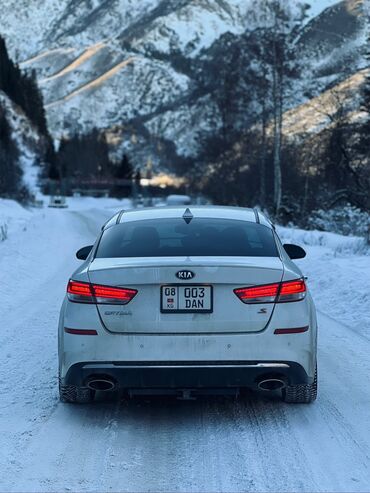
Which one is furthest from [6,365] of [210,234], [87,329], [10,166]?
[10,166]

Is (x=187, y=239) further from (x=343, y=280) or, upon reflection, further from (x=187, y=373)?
(x=343, y=280)

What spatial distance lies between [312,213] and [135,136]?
156718mm

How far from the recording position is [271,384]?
4.48 meters

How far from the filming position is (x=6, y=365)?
237 inches

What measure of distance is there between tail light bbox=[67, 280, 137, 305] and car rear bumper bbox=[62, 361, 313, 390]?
0.42 meters

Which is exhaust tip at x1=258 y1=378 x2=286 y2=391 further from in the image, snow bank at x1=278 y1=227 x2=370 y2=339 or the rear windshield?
snow bank at x1=278 y1=227 x2=370 y2=339

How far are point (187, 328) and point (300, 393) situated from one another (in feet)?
3.75

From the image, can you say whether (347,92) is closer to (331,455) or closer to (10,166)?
(10,166)

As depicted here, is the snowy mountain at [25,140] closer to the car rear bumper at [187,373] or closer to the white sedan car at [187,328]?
the white sedan car at [187,328]

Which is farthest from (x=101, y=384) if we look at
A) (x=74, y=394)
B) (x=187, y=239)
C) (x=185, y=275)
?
(x=187, y=239)

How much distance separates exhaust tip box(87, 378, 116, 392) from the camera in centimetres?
443

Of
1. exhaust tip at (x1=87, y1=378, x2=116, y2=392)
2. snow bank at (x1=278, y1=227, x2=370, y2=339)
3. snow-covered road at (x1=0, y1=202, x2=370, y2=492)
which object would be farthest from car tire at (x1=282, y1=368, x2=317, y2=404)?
snow bank at (x1=278, y1=227, x2=370, y2=339)

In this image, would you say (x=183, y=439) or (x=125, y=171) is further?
(x=125, y=171)

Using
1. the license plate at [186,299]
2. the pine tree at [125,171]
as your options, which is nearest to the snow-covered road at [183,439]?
the license plate at [186,299]
